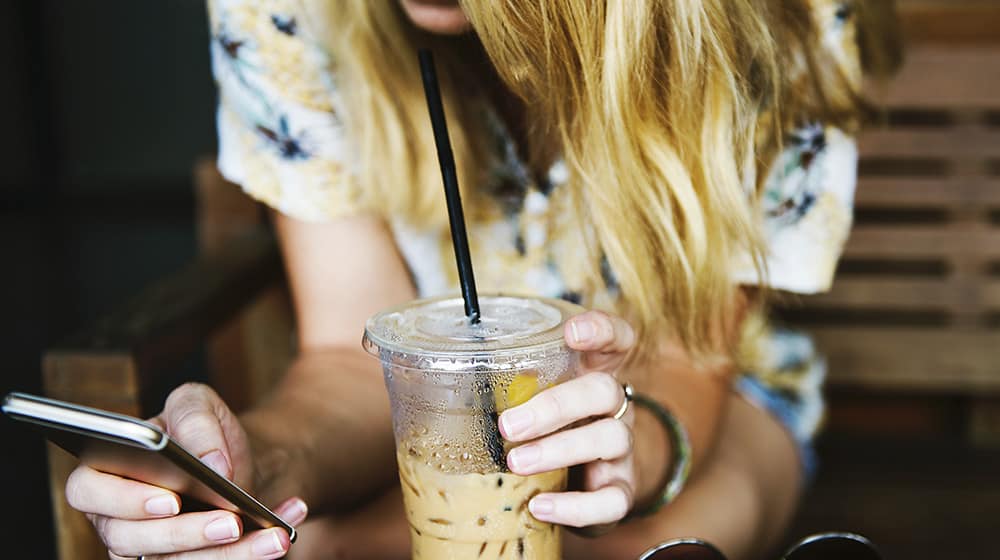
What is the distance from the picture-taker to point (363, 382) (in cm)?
127

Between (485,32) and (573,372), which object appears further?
(485,32)

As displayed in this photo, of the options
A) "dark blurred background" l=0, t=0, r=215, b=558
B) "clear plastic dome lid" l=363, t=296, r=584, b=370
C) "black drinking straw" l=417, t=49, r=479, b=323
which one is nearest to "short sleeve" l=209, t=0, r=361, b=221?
"black drinking straw" l=417, t=49, r=479, b=323

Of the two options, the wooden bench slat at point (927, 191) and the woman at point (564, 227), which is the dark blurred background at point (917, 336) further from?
the woman at point (564, 227)

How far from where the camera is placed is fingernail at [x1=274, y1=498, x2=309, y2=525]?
84cm

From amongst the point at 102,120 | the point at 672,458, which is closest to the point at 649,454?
the point at 672,458

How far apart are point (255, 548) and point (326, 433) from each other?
37cm

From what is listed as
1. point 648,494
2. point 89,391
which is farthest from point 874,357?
point 89,391

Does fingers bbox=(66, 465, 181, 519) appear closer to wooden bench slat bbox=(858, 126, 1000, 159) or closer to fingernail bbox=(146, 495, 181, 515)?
fingernail bbox=(146, 495, 181, 515)

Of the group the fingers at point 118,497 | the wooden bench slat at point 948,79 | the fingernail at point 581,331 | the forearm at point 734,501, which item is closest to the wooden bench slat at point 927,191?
the wooden bench slat at point 948,79

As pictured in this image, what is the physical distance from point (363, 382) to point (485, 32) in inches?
20.4

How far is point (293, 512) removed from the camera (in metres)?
0.85

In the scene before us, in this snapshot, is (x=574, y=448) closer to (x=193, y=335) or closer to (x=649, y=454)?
(x=649, y=454)

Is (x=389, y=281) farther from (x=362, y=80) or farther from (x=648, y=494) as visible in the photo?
(x=648, y=494)

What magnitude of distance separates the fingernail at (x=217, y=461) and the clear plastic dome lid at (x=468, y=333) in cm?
14
